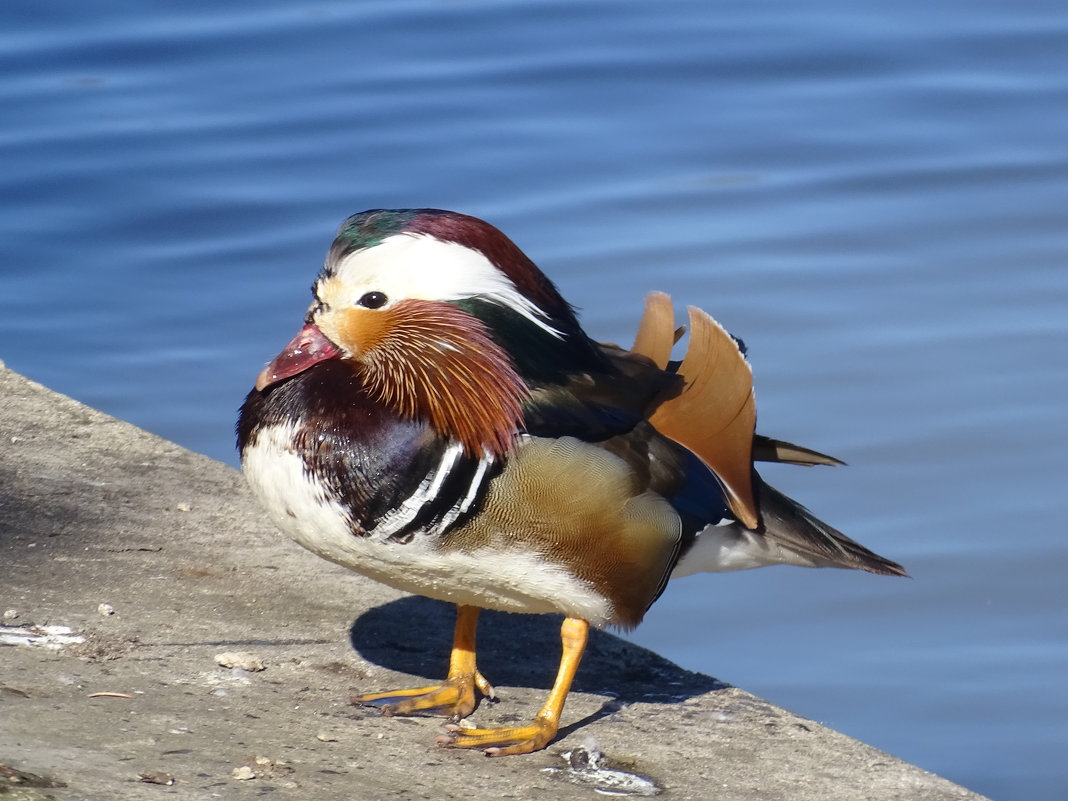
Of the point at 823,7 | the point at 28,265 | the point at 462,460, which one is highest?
the point at 823,7

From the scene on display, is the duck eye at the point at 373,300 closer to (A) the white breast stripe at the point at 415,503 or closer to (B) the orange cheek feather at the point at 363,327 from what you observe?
(B) the orange cheek feather at the point at 363,327

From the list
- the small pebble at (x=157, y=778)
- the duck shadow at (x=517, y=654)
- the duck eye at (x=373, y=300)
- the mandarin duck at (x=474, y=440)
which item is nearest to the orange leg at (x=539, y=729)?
the mandarin duck at (x=474, y=440)

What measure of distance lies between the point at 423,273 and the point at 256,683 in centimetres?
93

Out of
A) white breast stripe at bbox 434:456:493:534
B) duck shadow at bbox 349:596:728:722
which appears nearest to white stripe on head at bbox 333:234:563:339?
white breast stripe at bbox 434:456:493:534

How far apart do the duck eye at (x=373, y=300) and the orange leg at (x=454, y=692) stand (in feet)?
2.54

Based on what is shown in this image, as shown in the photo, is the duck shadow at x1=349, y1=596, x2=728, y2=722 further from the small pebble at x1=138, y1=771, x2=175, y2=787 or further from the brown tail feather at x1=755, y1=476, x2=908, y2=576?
the small pebble at x1=138, y1=771, x2=175, y2=787

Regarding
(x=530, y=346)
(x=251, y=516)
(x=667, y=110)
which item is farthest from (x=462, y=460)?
(x=667, y=110)

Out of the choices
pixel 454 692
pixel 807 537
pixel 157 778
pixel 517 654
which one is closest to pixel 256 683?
pixel 454 692

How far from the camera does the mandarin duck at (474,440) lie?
3125mm

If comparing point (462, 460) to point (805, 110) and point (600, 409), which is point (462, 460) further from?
point (805, 110)

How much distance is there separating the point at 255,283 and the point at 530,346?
4179 mm

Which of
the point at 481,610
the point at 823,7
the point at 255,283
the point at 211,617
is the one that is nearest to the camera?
the point at 211,617

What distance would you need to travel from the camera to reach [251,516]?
14.0 ft

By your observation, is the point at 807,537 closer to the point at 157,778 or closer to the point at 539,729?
the point at 539,729
